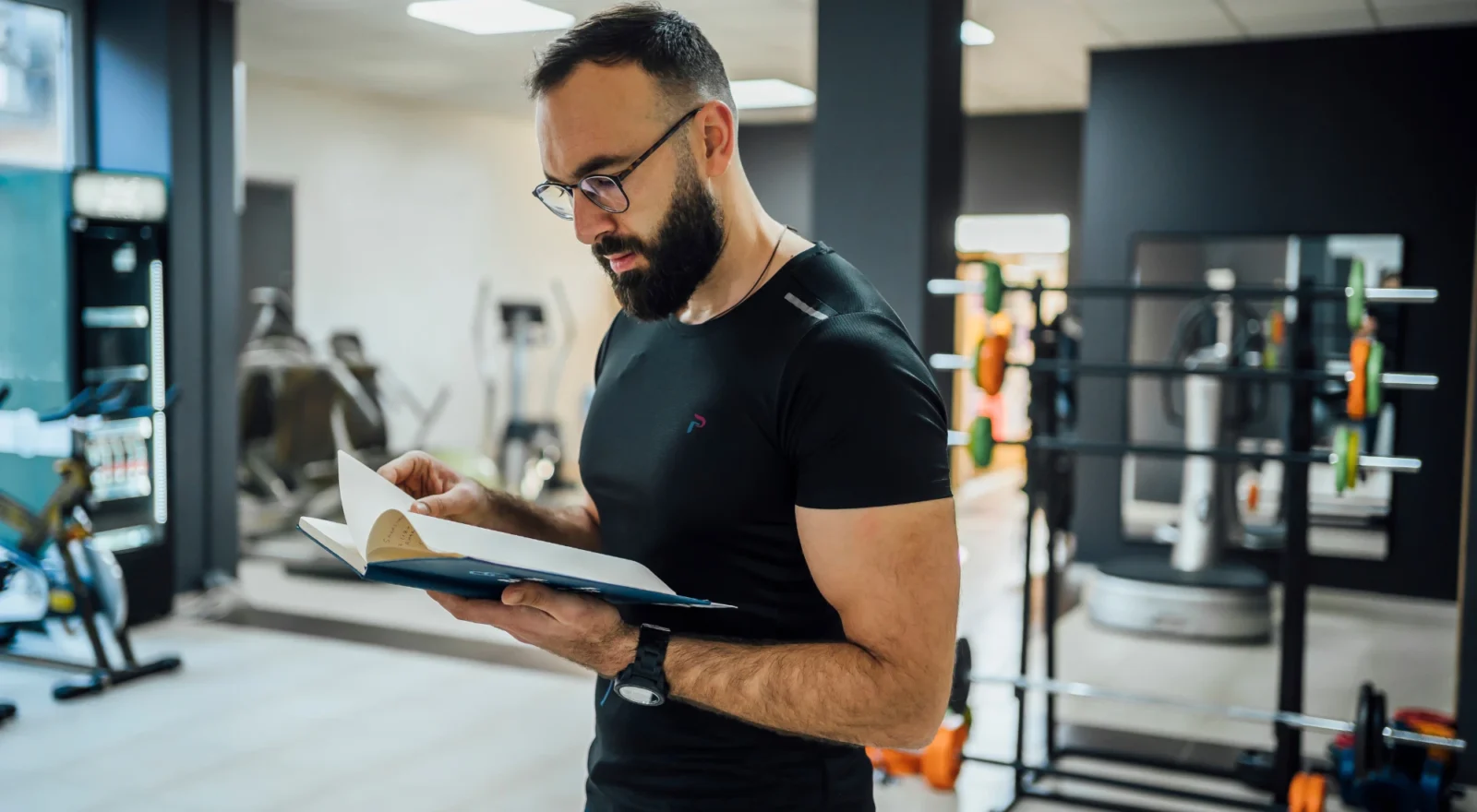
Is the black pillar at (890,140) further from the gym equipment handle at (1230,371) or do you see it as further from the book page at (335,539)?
the book page at (335,539)

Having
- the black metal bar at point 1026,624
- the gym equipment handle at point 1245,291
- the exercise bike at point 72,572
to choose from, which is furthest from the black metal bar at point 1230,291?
the exercise bike at point 72,572

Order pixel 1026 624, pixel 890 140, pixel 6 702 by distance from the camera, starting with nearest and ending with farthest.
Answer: pixel 1026 624, pixel 890 140, pixel 6 702

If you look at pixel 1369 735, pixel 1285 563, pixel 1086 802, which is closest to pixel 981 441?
pixel 1285 563

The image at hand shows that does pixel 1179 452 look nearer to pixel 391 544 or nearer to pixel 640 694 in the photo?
pixel 640 694

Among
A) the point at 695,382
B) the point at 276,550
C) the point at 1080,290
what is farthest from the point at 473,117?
the point at 695,382

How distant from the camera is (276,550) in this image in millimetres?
6910

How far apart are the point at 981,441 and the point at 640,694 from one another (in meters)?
2.49

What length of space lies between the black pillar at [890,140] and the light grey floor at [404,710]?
5.25 feet

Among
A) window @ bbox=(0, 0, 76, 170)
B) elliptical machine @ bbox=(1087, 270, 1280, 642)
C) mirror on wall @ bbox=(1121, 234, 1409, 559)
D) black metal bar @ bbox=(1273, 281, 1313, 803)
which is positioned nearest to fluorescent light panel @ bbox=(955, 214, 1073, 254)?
mirror on wall @ bbox=(1121, 234, 1409, 559)

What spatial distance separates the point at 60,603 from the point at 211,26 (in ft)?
8.55

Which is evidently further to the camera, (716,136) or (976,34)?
(976,34)

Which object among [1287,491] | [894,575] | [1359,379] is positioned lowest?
[1287,491]

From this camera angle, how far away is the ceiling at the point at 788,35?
224 inches

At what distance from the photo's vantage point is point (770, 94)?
8250mm
